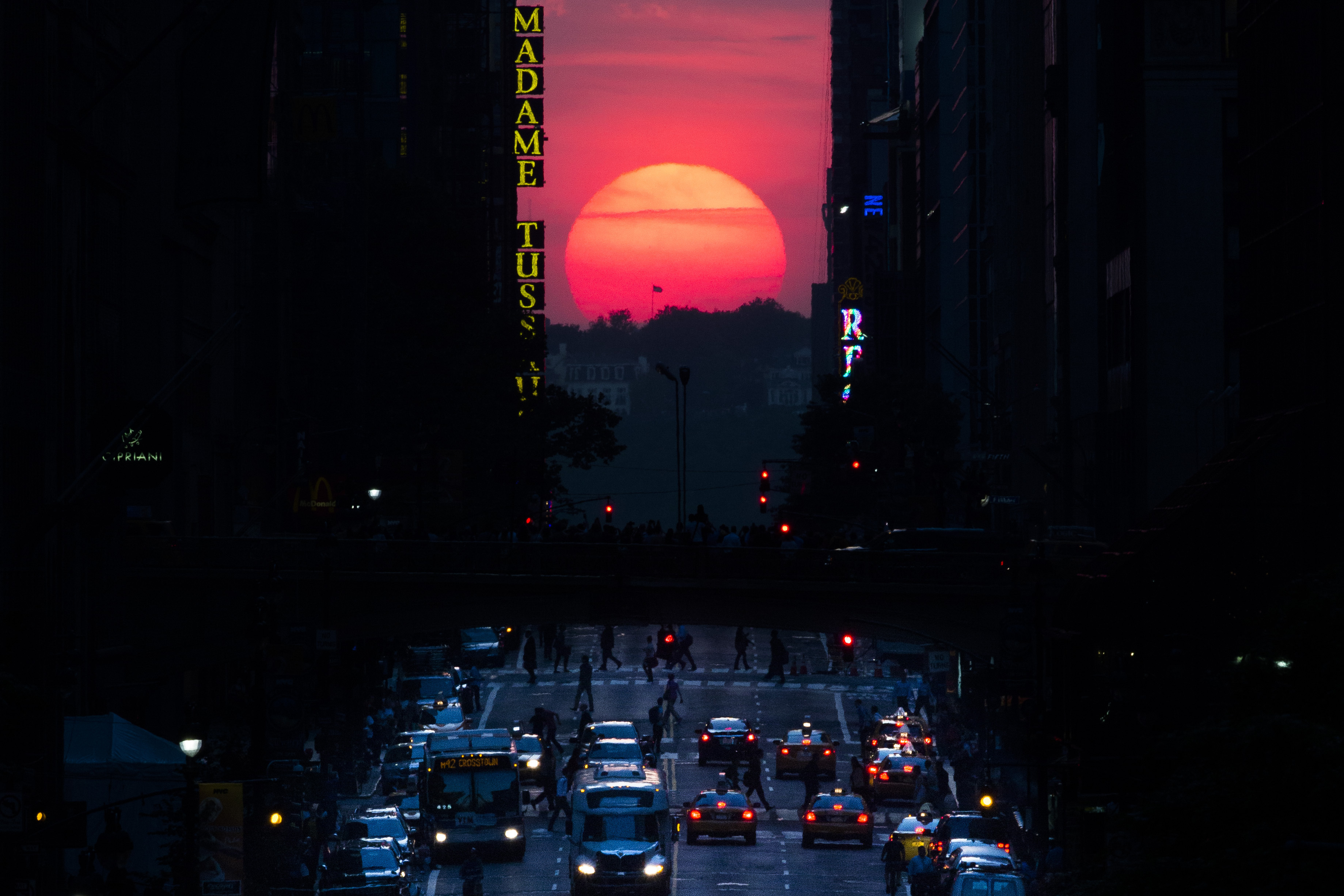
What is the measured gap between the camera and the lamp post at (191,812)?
2875 cm

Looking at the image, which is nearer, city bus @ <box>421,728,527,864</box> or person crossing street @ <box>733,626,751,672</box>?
city bus @ <box>421,728,527,864</box>

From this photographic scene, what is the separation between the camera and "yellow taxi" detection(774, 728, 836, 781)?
59.7 m

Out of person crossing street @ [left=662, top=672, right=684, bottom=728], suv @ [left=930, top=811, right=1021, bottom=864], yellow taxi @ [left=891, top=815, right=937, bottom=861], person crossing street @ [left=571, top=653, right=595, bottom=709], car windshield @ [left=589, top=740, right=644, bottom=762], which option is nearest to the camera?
suv @ [left=930, top=811, right=1021, bottom=864]

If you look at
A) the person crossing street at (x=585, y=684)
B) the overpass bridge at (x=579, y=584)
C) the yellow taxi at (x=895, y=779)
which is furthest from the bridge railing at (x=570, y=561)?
the person crossing street at (x=585, y=684)

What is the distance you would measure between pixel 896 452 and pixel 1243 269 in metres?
52.4

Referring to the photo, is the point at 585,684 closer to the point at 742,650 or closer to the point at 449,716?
the point at 449,716

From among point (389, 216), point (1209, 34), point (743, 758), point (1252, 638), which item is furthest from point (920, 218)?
point (1252, 638)

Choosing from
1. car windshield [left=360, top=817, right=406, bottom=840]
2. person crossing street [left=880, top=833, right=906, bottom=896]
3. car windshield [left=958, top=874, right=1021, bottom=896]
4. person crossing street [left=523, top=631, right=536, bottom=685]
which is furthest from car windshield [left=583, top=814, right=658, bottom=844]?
person crossing street [left=523, top=631, right=536, bottom=685]

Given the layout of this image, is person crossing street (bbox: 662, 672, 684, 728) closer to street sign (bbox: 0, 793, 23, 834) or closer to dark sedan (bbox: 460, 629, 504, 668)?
dark sedan (bbox: 460, 629, 504, 668)

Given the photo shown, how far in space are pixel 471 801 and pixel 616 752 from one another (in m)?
7.28

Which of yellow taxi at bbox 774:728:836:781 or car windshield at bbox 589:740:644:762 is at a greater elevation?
car windshield at bbox 589:740:644:762

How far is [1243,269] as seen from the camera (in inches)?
1617

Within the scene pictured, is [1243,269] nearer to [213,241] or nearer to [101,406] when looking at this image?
[101,406]

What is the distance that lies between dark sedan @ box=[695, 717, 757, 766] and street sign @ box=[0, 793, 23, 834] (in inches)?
1459
